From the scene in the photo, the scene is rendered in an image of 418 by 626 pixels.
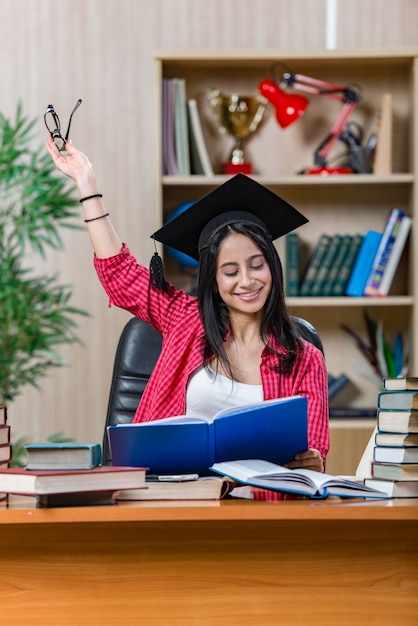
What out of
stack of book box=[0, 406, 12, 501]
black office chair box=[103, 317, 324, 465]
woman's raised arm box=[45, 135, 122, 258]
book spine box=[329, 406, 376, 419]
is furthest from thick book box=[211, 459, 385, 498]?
book spine box=[329, 406, 376, 419]

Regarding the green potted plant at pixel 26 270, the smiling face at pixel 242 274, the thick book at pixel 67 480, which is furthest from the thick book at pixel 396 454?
the green potted plant at pixel 26 270

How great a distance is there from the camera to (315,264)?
151 inches

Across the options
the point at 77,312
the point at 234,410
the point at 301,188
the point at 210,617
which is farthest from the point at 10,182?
the point at 210,617

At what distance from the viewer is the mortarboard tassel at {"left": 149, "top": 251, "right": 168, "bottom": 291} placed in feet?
7.38

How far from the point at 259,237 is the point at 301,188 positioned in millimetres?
1861

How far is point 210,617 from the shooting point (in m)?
1.39

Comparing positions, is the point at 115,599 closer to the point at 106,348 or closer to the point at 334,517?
the point at 334,517

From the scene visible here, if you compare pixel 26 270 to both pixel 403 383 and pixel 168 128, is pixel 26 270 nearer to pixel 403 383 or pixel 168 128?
pixel 168 128

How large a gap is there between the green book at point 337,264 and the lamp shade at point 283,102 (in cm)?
51

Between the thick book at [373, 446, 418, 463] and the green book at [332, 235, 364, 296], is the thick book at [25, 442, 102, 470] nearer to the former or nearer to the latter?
the thick book at [373, 446, 418, 463]

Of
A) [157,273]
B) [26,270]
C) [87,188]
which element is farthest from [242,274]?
[26,270]

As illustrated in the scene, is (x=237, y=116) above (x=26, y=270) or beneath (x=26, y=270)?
above

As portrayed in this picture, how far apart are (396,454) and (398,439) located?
2cm

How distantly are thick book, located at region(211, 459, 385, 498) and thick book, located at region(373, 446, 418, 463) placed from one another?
0.18 ft
